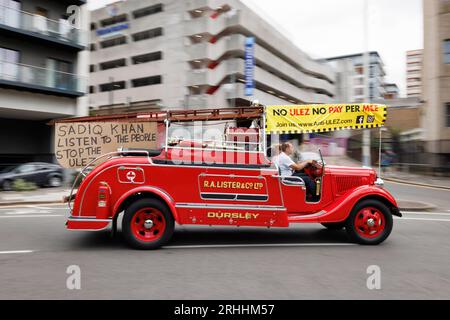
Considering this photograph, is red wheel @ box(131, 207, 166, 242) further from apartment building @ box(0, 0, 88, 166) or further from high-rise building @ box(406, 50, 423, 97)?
high-rise building @ box(406, 50, 423, 97)

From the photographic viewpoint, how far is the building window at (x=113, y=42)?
48.3m

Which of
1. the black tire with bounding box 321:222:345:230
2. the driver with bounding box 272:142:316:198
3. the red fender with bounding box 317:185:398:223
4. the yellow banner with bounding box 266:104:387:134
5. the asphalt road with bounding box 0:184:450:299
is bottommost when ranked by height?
the asphalt road with bounding box 0:184:450:299

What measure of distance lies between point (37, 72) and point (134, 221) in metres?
18.8

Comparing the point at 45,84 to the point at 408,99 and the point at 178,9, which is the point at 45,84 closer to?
the point at 178,9

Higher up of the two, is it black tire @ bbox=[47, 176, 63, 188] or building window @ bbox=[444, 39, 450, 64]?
building window @ bbox=[444, 39, 450, 64]

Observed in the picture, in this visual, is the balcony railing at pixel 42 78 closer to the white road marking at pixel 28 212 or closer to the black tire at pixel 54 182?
the black tire at pixel 54 182

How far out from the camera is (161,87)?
43.4 meters

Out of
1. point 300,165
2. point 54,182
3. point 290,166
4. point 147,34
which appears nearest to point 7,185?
point 54,182

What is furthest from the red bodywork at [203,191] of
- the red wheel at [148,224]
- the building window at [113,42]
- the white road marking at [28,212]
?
the building window at [113,42]

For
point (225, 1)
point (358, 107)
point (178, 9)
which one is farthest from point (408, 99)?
point (358, 107)

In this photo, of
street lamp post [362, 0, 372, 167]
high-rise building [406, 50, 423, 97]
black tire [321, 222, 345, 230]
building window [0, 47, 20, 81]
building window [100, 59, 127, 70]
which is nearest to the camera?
black tire [321, 222, 345, 230]

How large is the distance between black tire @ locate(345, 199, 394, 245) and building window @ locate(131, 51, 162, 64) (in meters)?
40.6

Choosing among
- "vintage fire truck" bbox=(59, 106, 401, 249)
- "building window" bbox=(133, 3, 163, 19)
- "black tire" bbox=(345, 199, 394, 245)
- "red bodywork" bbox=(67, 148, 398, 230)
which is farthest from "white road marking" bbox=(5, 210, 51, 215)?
"building window" bbox=(133, 3, 163, 19)

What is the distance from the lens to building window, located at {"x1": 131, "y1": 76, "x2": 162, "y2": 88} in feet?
147
